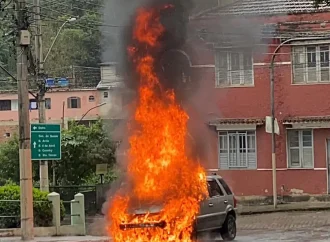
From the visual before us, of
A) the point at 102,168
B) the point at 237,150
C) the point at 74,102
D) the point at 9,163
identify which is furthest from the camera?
the point at 74,102

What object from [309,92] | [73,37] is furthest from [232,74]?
[73,37]

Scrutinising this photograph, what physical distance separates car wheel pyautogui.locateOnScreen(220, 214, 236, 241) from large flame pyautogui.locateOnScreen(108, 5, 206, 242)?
4.24 meters

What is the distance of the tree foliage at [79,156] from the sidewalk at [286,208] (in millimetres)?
5760

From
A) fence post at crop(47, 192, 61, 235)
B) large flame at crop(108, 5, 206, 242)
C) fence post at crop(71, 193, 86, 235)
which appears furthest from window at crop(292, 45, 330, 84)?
large flame at crop(108, 5, 206, 242)

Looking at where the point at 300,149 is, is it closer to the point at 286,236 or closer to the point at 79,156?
the point at 79,156

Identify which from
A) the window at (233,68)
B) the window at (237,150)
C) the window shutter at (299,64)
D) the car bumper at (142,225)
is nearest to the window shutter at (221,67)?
the window at (233,68)

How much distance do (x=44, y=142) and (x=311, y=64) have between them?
12413 mm

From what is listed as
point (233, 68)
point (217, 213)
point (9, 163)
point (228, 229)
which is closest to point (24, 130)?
point (217, 213)

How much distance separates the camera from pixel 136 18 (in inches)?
562

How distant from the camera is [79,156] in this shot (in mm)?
29812

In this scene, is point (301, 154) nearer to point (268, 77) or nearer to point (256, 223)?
point (268, 77)

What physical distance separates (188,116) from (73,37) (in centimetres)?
2528

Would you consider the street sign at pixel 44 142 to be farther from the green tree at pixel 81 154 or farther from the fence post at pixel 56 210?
the green tree at pixel 81 154

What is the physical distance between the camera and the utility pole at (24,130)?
61.3 feet
